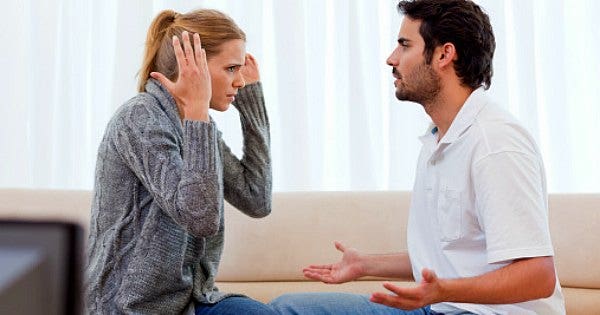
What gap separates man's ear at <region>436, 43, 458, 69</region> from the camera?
6.39 feet

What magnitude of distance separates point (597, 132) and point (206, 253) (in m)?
1.95

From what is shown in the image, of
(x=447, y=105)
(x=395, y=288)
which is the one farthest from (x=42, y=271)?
(x=447, y=105)

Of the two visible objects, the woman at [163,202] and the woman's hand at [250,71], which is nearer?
the woman at [163,202]

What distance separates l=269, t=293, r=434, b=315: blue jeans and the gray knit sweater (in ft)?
0.62

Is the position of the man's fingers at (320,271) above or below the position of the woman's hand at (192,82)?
below

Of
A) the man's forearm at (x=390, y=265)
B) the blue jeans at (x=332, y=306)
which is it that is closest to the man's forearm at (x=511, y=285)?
the blue jeans at (x=332, y=306)

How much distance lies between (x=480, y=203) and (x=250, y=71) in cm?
76

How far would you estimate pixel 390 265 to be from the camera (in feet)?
6.48

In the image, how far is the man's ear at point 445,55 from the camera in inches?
76.7

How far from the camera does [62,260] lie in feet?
1.27

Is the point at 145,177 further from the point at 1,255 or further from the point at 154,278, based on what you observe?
the point at 1,255

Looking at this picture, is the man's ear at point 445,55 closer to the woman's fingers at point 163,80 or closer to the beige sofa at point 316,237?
the woman's fingers at point 163,80

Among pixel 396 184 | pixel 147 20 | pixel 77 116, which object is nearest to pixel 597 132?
pixel 396 184

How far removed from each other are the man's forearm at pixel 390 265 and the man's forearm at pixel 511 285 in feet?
1.42
